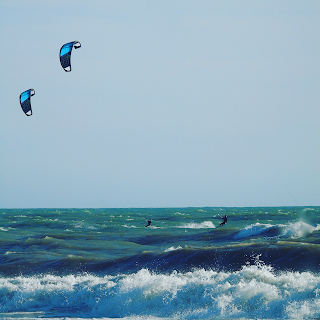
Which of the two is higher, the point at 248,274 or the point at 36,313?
the point at 248,274

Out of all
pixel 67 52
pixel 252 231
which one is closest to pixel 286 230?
pixel 252 231

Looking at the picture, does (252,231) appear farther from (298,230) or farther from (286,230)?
(298,230)

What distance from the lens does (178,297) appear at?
31.2 feet

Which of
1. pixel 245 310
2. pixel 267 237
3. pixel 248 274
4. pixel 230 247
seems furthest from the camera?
pixel 267 237

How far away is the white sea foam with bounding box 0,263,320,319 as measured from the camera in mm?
8734

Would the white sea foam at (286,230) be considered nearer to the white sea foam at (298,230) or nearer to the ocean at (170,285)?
the white sea foam at (298,230)

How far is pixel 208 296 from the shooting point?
938 cm

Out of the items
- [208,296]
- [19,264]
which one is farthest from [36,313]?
[19,264]

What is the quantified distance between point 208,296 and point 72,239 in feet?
45.8

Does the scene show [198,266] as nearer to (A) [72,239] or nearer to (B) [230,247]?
(B) [230,247]

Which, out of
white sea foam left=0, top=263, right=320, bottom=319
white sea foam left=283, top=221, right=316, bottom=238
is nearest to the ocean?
white sea foam left=0, top=263, right=320, bottom=319

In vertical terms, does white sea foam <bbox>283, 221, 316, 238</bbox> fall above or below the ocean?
above

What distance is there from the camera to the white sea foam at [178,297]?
8734mm

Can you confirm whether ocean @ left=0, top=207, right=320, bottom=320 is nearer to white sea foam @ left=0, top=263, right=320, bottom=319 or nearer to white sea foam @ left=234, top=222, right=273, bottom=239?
white sea foam @ left=0, top=263, right=320, bottom=319
